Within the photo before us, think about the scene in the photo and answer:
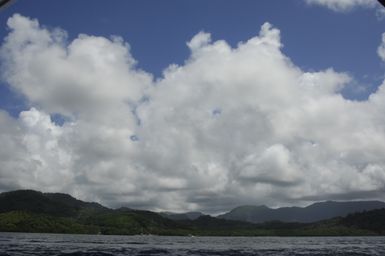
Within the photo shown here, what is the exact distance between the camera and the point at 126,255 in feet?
406

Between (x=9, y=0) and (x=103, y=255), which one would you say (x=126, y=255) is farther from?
(x=9, y=0)

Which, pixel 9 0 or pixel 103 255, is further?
pixel 103 255

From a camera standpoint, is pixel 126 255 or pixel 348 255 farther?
pixel 348 255

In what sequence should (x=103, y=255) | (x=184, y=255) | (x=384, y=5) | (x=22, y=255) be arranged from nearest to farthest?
(x=384, y=5) < (x=22, y=255) < (x=103, y=255) < (x=184, y=255)

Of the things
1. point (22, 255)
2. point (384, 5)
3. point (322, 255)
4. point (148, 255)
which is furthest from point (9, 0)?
point (322, 255)

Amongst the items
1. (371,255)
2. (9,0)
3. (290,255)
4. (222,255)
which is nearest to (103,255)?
(222,255)

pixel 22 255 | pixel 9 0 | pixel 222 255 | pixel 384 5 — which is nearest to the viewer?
pixel 384 5

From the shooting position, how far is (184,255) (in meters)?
132

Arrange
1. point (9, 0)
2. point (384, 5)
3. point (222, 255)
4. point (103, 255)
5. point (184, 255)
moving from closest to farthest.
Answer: point (384, 5), point (9, 0), point (103, 255), point (184, 255), point (222, 255)

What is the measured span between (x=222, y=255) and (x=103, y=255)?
121 ft

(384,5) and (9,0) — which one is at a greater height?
(9,0)

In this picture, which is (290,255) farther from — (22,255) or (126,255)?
(22,255)

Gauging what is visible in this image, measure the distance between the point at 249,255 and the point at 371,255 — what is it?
35.0 metres

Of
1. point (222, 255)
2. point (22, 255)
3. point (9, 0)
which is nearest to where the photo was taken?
point (9, 0)
